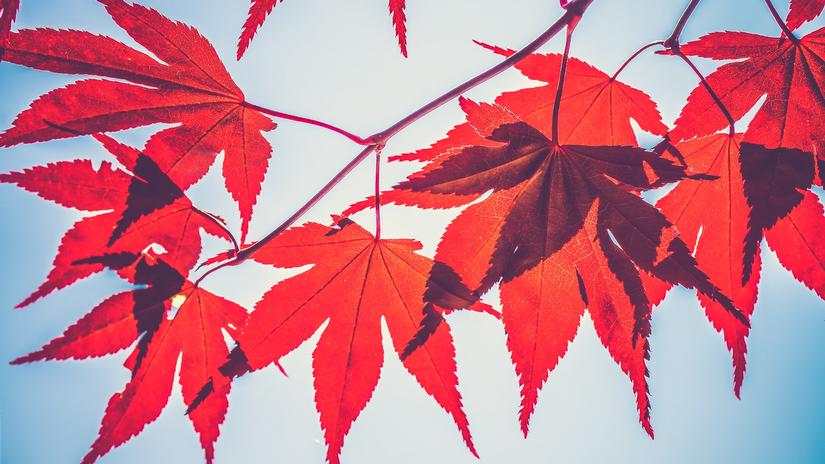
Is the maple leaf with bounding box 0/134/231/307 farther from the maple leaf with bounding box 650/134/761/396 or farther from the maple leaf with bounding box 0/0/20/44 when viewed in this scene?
the maple leaf with bounding box 650/134/761/396

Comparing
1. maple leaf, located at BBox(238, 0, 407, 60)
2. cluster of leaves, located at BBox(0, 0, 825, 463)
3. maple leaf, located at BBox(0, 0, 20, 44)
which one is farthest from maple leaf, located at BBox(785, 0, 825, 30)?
maple leaf, located at BBox(0, 0, 20, 44)

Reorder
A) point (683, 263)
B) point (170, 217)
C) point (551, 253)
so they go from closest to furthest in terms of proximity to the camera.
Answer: point (683, 263)
point (551, 253)
point (170, 217)

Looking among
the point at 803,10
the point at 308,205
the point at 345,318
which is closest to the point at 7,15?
the point at 308,205

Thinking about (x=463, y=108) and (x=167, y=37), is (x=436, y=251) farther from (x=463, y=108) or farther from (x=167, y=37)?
(x=167, y=37)

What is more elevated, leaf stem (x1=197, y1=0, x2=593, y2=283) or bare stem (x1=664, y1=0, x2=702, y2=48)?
leaf stem (x1=197, y1=0, x2=593, y2=283)

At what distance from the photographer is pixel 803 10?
826 millimetres

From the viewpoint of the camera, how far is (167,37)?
87cm

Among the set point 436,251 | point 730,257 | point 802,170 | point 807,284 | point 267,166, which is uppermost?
point 267,166

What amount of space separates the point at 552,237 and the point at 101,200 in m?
0.80

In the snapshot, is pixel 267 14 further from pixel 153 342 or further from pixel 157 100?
pixel 153 342

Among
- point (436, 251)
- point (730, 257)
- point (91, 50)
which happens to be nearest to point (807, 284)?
point (730, 257)

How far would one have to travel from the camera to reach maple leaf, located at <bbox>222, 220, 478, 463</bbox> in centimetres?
87

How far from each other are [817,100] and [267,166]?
103cm

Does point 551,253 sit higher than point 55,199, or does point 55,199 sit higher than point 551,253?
point 55,199
